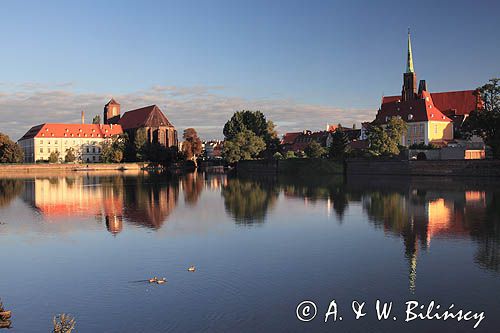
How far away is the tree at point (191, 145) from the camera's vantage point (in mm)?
119625

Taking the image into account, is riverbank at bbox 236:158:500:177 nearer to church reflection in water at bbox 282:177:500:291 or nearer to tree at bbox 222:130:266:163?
tree at bbox 222:130:266:163

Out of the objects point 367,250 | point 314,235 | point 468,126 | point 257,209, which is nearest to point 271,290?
point 367,250

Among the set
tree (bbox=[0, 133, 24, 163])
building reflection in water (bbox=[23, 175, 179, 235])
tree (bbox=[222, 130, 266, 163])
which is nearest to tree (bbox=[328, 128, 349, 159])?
tree (bbox=[222, 130, 266, 163])

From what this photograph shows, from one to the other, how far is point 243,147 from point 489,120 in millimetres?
42264

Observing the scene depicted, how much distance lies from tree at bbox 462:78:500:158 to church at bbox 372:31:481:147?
44.8 ft

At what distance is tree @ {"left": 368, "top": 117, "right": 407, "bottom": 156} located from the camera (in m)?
70.8

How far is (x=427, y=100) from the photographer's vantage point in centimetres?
9000

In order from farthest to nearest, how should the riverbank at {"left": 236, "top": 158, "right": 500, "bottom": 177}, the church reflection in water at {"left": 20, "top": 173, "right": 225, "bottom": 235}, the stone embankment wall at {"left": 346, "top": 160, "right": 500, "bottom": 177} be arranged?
the riverbank at {"left": 236, "top": 158, "right": 500, "bottom": 177} → the stone embankment wall at {"left": 346, "top": 160, "right": 500, "bottom": 177} → the church reflection in water at {"left": 20, "top": 173, "right": 225, "bottom": 235}

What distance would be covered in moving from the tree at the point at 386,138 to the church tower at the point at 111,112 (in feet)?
343

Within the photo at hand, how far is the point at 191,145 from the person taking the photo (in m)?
120

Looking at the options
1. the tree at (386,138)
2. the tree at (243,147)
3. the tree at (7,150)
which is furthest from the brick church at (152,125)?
the tree at (386,138)

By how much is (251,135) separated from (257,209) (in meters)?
61.4

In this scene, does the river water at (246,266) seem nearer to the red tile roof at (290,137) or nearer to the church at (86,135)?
the church at (86,135)

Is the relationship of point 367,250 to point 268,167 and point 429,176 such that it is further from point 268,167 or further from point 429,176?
point 268,167
